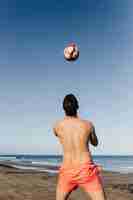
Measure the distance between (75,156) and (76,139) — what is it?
27cm

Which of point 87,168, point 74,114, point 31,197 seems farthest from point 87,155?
point 31,197

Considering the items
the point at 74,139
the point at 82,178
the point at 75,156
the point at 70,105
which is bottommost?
the point at 82,178

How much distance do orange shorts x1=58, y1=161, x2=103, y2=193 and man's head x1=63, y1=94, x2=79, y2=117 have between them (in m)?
0.85

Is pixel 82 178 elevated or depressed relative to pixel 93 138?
depressed

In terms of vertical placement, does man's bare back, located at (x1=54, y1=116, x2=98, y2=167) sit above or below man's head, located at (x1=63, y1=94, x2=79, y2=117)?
below

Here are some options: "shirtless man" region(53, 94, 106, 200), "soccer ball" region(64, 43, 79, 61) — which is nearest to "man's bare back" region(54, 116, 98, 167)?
"shirtless man" region(53, 94, 106, 200)

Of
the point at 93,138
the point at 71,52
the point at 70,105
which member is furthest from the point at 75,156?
the point at 71,52

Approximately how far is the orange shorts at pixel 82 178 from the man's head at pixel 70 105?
845 mm

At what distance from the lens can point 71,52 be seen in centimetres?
1114

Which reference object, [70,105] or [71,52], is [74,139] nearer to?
[70,105]

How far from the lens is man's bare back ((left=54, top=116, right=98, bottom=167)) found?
7.29 m

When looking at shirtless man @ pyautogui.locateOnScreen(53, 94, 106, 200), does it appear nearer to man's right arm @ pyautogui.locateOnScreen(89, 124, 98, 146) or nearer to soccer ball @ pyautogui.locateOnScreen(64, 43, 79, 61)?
man's right arm @ pyautogui.locateOnScreen(89, 124, 98, 146)

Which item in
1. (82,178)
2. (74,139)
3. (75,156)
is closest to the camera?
(82,178)

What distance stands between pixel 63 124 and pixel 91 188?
1.11 meters
